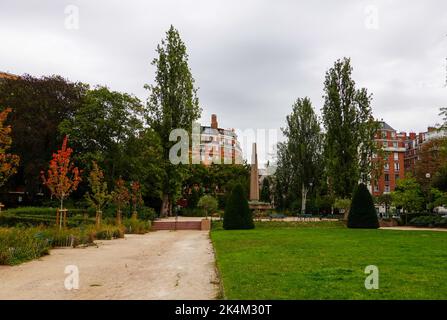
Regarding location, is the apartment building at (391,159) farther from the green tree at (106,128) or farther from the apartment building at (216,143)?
the green tree at (106,128)

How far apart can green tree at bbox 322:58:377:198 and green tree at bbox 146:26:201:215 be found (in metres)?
13.6

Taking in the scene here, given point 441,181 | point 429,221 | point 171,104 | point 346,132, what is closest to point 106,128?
point 171,104

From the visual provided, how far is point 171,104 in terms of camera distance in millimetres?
39094

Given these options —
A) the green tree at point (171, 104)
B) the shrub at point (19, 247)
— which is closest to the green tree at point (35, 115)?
the green tree at point (171, 104)

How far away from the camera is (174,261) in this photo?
1226cm

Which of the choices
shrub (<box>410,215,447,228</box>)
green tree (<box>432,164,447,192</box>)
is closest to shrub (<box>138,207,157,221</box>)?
shrub (<box>410,215,447,228</box>)

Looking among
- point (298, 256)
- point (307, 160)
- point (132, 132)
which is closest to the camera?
point (298, 256)

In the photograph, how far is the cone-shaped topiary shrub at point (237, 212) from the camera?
27969mm

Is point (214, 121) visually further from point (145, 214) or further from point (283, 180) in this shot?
point (145, 214)

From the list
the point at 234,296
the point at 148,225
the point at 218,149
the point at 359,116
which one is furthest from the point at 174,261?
the point at 218,149

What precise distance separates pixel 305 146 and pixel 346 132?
1232cm

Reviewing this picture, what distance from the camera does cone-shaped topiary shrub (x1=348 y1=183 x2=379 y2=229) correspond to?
1185 inches

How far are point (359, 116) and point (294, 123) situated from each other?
43.4ft

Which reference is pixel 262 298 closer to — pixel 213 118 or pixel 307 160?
pixel 307 160
